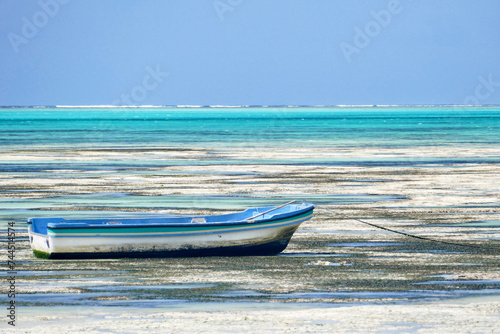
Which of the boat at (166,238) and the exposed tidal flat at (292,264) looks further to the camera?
the boat at (166,238)

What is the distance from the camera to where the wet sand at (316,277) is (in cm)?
1103

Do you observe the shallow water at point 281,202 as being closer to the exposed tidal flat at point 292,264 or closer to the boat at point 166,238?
the exposed tidal flat at point 292,264

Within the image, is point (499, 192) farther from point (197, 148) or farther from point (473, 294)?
point (197, 148)

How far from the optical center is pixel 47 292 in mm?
12648

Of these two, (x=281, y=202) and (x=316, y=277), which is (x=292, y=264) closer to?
(x=316, y=277)

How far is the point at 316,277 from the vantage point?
13672 mm

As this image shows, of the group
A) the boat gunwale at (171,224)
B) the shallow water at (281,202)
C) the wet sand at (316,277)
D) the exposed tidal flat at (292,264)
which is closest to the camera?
the wet sand at (316,277)

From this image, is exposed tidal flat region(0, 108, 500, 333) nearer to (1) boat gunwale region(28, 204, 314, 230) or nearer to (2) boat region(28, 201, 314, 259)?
(2) boat region(28, 201, 314, 259)

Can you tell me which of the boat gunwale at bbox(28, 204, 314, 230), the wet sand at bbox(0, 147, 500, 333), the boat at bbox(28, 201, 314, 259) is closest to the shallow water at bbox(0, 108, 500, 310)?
the wet sand at bbox(0, 147, 500, 333)

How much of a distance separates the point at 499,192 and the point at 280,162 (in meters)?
16.0

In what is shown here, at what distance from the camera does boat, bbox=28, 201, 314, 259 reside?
50.2 ft

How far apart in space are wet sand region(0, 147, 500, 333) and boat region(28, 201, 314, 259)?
234 millimetres

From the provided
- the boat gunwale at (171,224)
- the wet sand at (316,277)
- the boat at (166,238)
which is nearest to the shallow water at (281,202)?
the wet sand at (316,277)

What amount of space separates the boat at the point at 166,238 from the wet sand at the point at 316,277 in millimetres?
234
